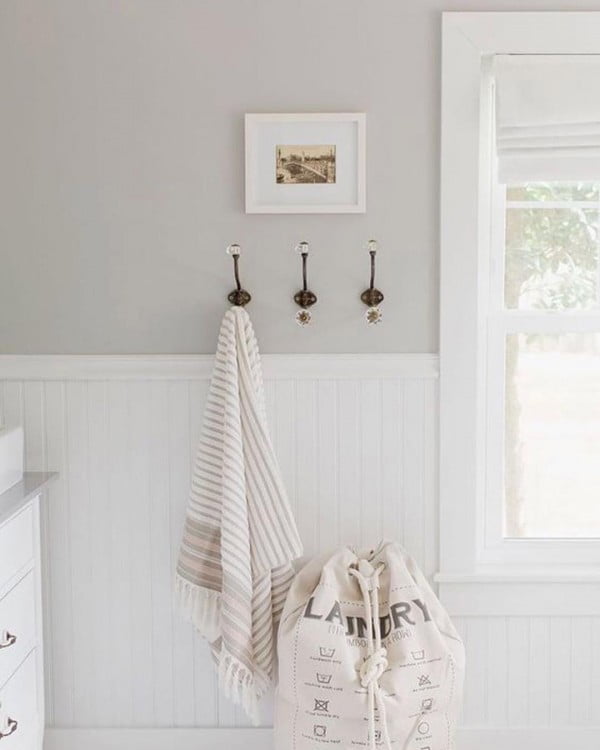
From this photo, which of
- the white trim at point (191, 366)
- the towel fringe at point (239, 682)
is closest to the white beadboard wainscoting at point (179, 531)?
the white trim at point (191, 366)

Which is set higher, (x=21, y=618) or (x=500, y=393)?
(x=500, y=393)

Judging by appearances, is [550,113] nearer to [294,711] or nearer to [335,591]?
[335,591]

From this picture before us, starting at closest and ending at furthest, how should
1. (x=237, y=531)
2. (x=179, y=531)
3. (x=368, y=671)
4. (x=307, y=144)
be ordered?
1. (x=368, y=671)
2. (x=237, y=531)
3. (x=307, y=144)
4. (x=179, y=531)

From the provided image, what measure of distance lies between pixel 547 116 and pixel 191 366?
1.07 m

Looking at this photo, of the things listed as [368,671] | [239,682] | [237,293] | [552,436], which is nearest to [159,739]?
[239,682]

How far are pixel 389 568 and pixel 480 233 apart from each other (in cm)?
87

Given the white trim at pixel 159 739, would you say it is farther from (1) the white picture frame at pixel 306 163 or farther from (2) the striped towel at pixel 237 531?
(1) the white picture frame at pixel 306 163

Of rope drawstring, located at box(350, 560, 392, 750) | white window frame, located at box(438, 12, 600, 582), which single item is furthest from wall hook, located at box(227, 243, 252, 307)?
rope drawstring, located at box(350, 560, 392, 750)

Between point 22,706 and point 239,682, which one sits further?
point 239,682

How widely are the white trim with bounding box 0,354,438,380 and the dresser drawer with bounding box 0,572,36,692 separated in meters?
0.52

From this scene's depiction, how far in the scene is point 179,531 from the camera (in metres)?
2.51

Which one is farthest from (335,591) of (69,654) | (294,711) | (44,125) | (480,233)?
(44,125)

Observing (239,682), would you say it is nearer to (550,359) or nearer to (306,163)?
(550,359)

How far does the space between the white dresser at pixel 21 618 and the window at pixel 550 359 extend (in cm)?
121
